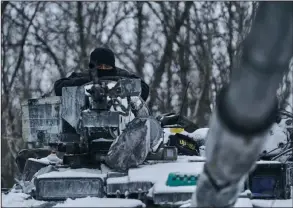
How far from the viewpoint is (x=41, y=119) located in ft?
21.4

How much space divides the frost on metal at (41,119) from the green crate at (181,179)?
5.42 ft

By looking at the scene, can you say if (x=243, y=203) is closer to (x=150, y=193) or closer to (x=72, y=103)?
(x=150, y=193)

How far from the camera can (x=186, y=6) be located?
21.5 metres

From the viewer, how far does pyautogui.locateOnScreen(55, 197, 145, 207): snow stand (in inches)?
188

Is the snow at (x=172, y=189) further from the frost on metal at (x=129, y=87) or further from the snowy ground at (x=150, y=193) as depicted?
the frost on metal at (x=129, y=87)

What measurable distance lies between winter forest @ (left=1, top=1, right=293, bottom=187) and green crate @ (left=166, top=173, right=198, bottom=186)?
15.1 meters

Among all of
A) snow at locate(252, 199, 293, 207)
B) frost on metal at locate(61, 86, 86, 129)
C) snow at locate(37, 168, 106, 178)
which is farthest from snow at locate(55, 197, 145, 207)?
frost on metal at locate(61, 86, 86, 129)

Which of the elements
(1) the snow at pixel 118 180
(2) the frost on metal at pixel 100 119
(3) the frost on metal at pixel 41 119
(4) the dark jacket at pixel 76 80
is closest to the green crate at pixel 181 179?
(1) the snow at pixel 118 180

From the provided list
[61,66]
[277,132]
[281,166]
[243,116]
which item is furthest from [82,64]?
[243,116]

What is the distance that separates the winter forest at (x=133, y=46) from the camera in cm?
2048

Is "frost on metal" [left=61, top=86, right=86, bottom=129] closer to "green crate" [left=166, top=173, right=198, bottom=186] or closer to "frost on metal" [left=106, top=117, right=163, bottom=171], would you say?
"frost on metal" [left=106, top=117, right=163, bottom=171]

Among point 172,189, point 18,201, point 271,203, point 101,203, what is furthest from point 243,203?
point 18,201

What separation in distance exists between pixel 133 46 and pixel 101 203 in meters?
17.6

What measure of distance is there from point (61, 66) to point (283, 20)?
1961 cm
